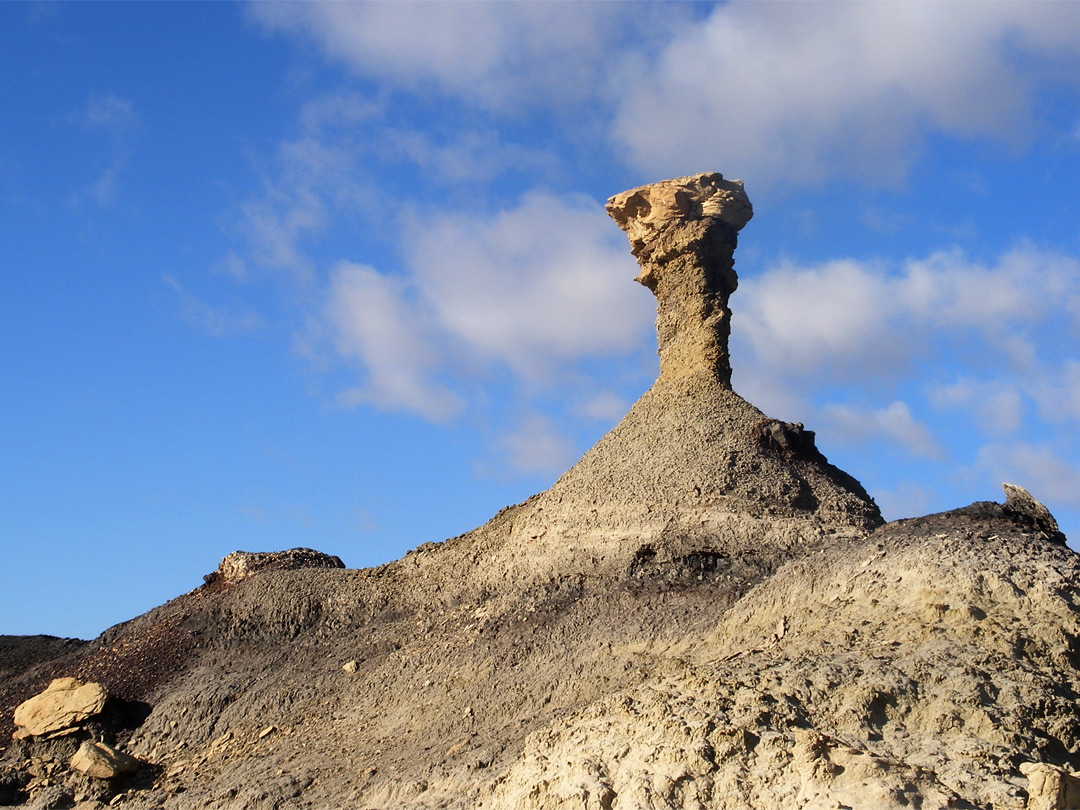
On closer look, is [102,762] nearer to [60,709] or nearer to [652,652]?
[60,709]

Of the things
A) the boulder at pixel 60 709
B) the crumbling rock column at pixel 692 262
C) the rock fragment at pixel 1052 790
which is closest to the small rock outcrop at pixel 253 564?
the boulder at pixel 60 709

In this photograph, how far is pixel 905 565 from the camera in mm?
11992

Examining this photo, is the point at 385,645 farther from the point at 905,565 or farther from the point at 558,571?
the point at 905,565

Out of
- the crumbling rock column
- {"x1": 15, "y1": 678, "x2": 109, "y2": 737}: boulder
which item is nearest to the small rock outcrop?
{"x1": 15, "y1": 678, "x2": 109, "y2": 737}: boulder

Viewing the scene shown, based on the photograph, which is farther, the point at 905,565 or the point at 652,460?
the point at 652,460

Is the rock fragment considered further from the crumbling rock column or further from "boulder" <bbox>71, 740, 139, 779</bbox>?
"boulder" <bbox>71, 740, 139, 779</bbox>

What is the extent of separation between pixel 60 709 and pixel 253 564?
154 inches

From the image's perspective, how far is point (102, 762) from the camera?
15414mm

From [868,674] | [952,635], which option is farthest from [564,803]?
[952,635]

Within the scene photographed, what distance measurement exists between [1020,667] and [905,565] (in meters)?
1.72

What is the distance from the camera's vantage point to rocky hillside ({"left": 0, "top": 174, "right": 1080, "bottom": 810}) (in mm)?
9812

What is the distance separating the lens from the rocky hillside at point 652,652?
9.81 metres

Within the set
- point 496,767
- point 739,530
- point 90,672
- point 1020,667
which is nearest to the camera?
point 1020,667

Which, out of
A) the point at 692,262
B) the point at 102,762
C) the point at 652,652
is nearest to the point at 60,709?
the point at 102,762
